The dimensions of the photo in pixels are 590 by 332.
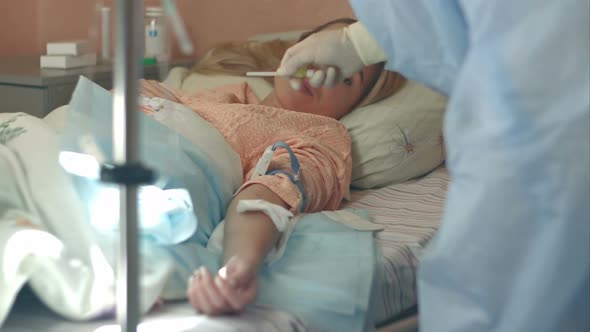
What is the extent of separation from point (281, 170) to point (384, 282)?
287 mm

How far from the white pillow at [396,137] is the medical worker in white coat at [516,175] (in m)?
0.74

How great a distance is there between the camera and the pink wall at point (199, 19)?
94 centimetres

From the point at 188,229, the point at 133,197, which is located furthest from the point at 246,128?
the point at 133,197

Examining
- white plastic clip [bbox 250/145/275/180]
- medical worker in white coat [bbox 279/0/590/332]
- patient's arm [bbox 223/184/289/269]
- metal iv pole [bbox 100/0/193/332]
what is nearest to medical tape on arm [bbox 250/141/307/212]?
white plastic clip [bbox 250/145/275/180]

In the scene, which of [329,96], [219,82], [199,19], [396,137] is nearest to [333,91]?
[329,96]

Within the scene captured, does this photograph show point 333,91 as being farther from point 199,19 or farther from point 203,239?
point 203,239

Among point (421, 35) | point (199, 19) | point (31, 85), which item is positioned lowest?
point (31, 85)

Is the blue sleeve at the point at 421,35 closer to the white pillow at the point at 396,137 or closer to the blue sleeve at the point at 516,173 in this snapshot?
the blue sleeve at the point at 516,173

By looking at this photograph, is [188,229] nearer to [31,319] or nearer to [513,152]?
[31,319]

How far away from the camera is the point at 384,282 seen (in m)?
1.08

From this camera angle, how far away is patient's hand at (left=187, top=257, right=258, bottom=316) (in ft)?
2.84

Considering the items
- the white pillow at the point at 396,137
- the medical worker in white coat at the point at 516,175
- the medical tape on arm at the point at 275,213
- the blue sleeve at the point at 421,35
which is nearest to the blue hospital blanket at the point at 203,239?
the medical tape on arm at the point at 275,213

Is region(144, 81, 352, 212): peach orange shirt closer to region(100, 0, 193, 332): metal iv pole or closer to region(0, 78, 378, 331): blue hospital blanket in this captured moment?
region(0, 78, 378, 331): blue hospital blanket

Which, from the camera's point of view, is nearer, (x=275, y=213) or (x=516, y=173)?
(x=516, y=173)
